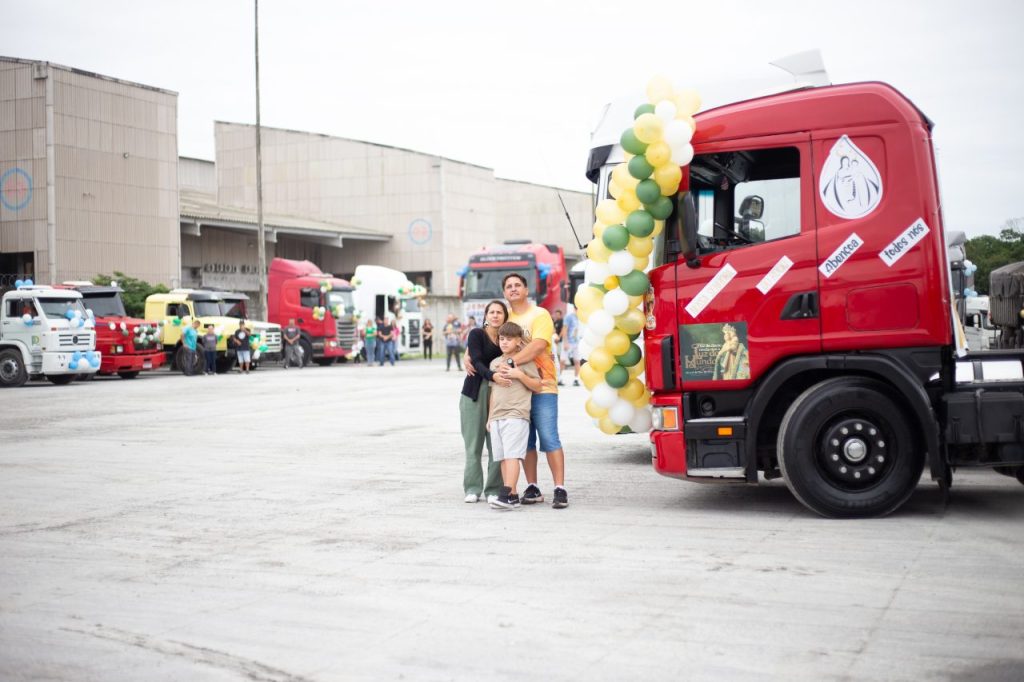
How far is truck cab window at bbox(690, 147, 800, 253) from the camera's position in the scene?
834 cm

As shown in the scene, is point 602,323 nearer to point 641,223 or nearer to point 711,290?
point 641,223

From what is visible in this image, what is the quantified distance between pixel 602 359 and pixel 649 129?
194 centimetres

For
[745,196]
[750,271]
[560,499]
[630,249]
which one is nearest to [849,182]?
[745,196]

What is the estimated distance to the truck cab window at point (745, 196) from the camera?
27.3 ft

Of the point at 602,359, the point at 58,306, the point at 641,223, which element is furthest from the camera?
the point at 58,306

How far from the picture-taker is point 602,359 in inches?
364

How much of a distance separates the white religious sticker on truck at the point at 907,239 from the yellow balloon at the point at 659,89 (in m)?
2.07

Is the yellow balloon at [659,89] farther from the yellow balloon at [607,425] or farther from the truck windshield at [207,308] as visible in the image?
the truck windshield at [207,308]

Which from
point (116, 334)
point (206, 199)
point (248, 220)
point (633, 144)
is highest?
point (206, 199)

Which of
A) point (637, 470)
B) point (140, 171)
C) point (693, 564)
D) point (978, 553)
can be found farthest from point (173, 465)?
point (140, 171)

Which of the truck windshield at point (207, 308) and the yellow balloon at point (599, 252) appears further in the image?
the truck windshield at point (207, 308)

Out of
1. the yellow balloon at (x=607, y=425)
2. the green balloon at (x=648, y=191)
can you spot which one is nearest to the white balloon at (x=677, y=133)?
the green balloon at (x=648, y=191)

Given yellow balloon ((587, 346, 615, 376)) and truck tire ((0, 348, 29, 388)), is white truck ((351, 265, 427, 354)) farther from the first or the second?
yellow balloon ((587, 346, 615, 376))

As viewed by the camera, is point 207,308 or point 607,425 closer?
point 607,425
